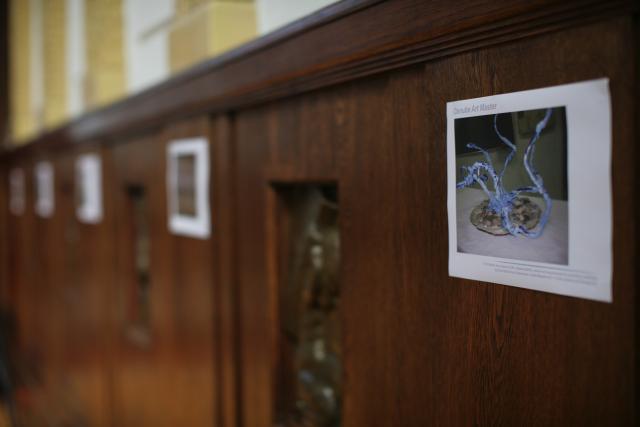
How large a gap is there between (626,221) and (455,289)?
0.28 metres

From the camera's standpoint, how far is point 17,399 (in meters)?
3.71

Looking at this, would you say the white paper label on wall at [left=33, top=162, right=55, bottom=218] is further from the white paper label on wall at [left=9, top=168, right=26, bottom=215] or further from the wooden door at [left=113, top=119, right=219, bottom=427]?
the wooden door at [left=113, top=119, right=219, bottom=427]

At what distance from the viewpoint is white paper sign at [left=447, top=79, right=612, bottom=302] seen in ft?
2.15

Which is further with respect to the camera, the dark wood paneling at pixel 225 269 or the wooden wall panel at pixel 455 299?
the dark wood paneling at pixel 225 269

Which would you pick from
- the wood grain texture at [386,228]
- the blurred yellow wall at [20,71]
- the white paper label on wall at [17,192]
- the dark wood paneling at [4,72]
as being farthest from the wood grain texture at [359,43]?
the dark wood paneling at [4,72]

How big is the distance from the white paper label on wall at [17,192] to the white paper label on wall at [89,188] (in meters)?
1.46

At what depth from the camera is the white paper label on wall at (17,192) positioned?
394 cm

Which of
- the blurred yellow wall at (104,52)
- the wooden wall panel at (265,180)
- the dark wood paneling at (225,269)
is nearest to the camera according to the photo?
the wooden wall panel at (265,180)

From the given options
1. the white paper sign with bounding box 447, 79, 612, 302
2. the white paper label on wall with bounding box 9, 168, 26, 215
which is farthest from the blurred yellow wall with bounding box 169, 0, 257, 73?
the white paper label on wall with bounding box 9, 168, 26, 215

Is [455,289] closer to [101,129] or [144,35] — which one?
[144,35]

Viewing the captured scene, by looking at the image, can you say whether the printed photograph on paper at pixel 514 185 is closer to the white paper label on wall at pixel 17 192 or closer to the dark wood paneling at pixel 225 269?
the dark wood paneling at pixel 225 269

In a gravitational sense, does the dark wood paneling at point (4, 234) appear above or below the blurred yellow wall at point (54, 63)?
below

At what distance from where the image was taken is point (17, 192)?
4117 millimetres

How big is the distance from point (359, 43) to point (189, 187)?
2.79 ft
